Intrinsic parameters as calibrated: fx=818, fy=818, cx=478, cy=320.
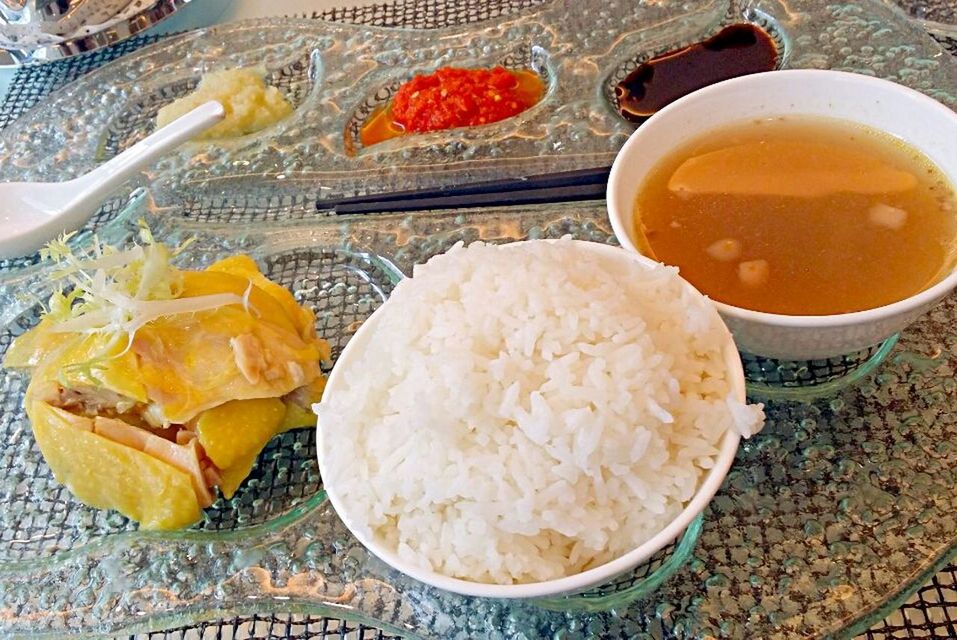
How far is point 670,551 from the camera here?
5.02 ft

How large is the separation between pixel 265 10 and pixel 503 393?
8.01ft

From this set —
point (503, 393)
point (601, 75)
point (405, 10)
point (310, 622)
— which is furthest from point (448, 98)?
point (310, 622)

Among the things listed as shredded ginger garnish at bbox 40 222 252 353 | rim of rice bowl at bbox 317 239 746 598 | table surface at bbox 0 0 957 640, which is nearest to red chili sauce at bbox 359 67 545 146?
shredded ginger garnish at bbox 40 222 252 353

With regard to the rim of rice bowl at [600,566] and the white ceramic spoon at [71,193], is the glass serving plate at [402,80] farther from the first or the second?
the rim of rice bowl at [600,566]

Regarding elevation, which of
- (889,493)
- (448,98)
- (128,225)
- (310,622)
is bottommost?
(310,622)

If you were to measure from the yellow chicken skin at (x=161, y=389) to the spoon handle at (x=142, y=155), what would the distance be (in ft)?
1.91

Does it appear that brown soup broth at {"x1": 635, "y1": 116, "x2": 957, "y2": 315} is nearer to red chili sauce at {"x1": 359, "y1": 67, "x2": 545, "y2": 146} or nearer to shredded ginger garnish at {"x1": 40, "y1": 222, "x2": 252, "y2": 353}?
red chili sauce at {"x1": 359, "y1": 67, "x2": 545, "y2": 146}

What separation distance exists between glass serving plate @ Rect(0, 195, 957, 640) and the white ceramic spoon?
580 mm

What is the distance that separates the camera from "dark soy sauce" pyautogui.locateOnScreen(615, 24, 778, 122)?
2438mm

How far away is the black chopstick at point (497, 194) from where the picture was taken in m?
2.16

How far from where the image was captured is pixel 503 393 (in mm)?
1353

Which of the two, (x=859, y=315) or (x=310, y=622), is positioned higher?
(x=859, y=315)

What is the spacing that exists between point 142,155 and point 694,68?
1654 mm

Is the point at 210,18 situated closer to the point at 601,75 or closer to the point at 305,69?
the point at 305,69
